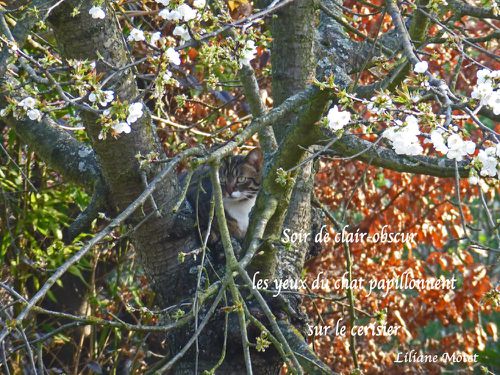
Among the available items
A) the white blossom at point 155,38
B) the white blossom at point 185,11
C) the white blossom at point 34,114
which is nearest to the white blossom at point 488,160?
the white blossom at point 185,11

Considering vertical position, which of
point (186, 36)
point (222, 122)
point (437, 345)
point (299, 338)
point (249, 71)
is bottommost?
point (299, 338)

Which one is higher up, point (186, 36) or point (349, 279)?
point (186, 36)

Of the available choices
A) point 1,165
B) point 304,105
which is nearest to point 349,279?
point 304,105

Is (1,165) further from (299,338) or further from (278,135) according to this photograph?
(299,338)

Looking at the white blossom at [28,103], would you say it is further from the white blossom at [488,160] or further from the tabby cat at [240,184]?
the tabby cat at [240,184]

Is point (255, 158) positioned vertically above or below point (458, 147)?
above

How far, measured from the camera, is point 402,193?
4.68 m

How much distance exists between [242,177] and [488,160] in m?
2.28

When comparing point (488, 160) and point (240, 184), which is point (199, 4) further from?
point (240, 184)

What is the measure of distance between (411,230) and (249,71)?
199 centimetres

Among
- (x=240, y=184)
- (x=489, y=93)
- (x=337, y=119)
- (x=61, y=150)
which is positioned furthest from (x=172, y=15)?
(x=240, y=184)

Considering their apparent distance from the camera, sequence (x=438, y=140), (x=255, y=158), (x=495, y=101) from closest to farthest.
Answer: (x=438, y=140), (x=495, y=101), (x=255, y=158)

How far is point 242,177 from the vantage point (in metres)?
3.97

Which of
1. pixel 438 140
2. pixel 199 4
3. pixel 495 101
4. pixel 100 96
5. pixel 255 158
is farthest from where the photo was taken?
pixel 255 158
